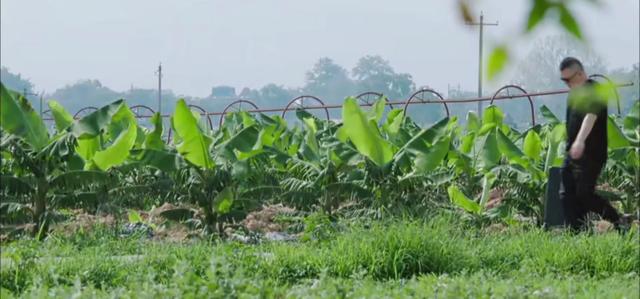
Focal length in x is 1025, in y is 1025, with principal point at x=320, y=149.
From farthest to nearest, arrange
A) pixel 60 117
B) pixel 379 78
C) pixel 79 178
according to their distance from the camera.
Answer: pixel 379 78
pixel 60 117
pixel 79 178

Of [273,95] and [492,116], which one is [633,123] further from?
[273,95]

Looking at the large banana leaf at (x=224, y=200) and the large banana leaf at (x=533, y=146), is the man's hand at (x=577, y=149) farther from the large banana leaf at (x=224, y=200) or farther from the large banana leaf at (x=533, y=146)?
the large banana leaf at (x=224, y=200)

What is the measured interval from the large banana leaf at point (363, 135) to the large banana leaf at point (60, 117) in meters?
2.90

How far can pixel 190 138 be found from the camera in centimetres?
940

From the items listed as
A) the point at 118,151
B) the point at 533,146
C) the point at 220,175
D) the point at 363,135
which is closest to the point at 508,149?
the point at 533,146

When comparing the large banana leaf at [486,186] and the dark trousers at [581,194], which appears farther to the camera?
the large banana leaf at [486,186]

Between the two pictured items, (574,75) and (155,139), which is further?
(155,139)

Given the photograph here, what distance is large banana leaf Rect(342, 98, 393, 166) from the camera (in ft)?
32.1

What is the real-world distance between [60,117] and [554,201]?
506 centimetres

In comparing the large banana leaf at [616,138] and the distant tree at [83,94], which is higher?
the large banana leaf at [616,138]

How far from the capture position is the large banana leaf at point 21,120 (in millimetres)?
8570

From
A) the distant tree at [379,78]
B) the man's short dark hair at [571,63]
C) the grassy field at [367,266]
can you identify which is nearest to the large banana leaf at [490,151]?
the man's short dark hair at [571,63]

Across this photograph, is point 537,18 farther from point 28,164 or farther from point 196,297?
point 28,164

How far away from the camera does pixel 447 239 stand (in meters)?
7.66
